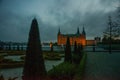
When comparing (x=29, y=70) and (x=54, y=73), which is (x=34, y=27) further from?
(x=54, y=73)

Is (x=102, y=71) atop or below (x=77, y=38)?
below

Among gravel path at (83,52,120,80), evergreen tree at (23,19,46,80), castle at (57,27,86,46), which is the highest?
castle at (57,27,86,46)

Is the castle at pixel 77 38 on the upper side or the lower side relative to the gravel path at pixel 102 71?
upper

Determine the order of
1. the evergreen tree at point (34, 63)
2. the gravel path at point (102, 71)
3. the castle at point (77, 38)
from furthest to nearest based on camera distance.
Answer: the castle at point (77, 38), the gravel path at point (102, 71), the evergreen tree at point (34, 63)

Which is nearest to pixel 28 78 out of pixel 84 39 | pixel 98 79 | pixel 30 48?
pixel 30 48

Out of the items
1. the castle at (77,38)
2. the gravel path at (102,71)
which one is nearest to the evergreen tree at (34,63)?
the gravel path at (102,71)

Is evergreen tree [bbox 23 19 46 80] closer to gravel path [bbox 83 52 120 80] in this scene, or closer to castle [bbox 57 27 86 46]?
gravel path [bbox 83 52 120 80]

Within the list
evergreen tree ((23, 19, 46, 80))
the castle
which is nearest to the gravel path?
evergreen tree ((23, 19, 46, 80))

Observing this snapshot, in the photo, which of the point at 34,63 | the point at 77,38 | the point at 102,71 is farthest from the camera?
the point at 77,38

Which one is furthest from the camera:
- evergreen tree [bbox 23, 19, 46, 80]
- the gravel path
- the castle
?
the castle

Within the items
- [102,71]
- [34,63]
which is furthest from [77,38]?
[34,63]

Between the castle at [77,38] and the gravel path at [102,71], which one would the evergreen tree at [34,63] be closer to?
the gravel path at [102,71]

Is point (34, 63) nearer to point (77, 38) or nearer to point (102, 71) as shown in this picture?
point (102, 71)

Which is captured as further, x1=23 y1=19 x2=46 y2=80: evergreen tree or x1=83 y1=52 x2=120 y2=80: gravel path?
x1=83 y1=52 x2=120 y2=80: gravel path
